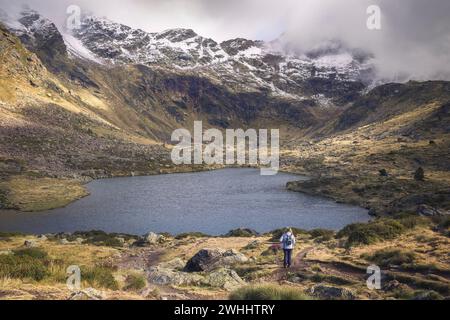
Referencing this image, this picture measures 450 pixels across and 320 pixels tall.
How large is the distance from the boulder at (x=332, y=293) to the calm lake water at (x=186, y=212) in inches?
1970

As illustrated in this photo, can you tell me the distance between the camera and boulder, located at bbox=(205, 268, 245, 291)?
82.9 ft

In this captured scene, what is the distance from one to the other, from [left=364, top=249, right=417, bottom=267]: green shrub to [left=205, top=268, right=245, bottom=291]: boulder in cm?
1082

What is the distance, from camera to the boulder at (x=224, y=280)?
995 inches

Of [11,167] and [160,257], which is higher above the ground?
[11,167]

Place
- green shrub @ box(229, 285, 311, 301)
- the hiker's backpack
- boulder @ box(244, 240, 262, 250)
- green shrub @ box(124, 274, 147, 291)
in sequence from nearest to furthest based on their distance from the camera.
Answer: green shrub @ box(229, 285, 311, 301), green shrub @ box(124, 274, 147, 291), the hiker's backpack, boulder @ box(244, 240, 262, 250)

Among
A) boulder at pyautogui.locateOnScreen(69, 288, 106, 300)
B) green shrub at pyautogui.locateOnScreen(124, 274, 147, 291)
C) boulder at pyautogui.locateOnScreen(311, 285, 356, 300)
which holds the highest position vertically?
boulder at pyautogui.locateOnScreen(69, 288, 106, 300)

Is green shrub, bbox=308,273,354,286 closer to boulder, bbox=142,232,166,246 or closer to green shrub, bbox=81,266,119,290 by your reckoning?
green shrub, bbox=81,266,119,290

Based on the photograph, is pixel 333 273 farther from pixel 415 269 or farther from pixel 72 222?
pixel 72 222

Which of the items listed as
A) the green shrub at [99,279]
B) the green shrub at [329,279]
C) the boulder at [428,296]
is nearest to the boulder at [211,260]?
the green shrub at [329,279]

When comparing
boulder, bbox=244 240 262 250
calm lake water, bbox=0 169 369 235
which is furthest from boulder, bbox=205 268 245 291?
calm lake water, bbox=0 169 369 235

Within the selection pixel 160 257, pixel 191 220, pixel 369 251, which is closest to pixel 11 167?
pixel 191 220
